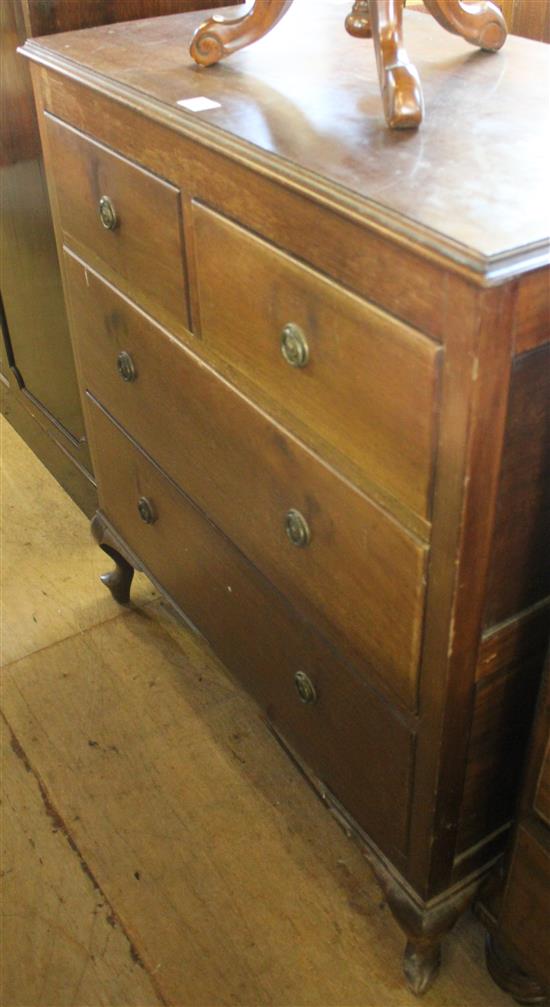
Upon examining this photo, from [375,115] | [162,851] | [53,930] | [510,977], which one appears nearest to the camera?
[375,115]

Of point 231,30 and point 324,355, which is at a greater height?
point 231,30

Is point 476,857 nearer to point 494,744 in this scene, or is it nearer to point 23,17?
point 494,744

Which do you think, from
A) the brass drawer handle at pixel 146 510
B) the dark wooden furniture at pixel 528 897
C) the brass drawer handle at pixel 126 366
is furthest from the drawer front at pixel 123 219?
the dark wooden furniture at pixel 528 897

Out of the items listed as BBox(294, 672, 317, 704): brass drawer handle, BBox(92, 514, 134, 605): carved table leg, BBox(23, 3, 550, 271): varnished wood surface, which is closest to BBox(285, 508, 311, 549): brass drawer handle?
BBox(294, 672, 317, 704): brass drawer handle

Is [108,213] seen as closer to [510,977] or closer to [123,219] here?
[123,219]

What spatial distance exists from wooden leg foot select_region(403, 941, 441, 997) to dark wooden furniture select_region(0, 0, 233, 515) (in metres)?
1.15

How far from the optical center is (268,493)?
3.75 ft

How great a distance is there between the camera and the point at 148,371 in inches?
53.5

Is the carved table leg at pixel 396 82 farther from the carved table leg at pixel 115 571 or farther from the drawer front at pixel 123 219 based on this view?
the carved table leg at pixel 115 571

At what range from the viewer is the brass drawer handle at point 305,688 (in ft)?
4.03

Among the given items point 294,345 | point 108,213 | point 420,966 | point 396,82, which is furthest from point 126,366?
point 420,966

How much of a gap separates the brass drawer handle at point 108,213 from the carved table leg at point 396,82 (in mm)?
429

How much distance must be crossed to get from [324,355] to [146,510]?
0.68 metres

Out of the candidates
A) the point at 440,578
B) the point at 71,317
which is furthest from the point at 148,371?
the point at 440,578
